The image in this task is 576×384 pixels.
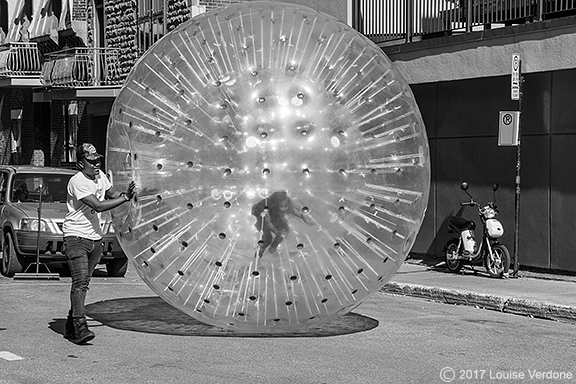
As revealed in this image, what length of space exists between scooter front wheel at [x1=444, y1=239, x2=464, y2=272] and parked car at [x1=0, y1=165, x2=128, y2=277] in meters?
4.82

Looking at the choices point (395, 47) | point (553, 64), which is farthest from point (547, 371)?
point (395, 47)

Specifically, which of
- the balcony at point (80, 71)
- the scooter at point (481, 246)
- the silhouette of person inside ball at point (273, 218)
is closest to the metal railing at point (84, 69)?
the balcony at point (80, 71)

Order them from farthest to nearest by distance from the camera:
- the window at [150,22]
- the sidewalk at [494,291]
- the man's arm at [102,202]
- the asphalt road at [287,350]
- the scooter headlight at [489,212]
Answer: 1. the window at [150,22]
2. the scooter headlight at [489,212]
3. the sidewalk at [494,291]
4. the man's arm at [102,202]
5. the asphalt road at [287,350]

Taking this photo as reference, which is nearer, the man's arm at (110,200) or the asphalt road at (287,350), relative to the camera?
the asphalt road at (287,350)

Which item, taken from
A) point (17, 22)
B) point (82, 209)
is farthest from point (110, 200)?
point (17, 22)

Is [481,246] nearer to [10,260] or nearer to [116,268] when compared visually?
[116,268]

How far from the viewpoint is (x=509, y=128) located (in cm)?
1473

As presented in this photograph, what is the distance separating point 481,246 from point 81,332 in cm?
777

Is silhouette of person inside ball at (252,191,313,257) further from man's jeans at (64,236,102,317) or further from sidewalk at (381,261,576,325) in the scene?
sidewalk at (381,261,576,325)

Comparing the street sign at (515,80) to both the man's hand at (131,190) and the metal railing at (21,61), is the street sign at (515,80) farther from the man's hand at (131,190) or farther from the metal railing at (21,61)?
the metal railing at (21,61)

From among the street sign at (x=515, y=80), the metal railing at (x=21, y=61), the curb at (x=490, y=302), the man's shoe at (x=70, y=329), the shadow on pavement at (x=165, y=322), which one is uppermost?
the metal railing at (x=21, y=61)

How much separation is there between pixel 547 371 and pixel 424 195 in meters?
1.69

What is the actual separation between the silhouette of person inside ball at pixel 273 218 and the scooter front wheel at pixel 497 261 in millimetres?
7918

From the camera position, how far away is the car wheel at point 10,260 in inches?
595
